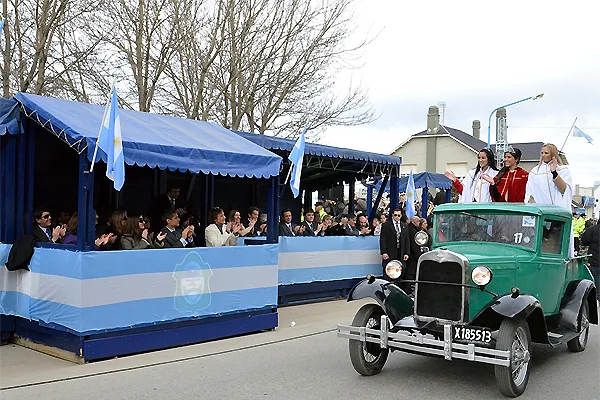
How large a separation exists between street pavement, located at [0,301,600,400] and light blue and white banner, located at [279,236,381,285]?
2723 millimetres

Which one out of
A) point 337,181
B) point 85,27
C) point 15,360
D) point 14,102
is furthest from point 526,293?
point 85,27

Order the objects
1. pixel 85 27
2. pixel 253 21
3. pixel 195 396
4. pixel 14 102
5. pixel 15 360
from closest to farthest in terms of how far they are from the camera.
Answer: pixel 195 396 → pixel 15 360 → pixel 14 102 → pixel 85 27 → pixel 253 21

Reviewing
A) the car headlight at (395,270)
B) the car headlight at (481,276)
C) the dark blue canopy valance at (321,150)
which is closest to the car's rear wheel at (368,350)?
the car headlight at (395,270)

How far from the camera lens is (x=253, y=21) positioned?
1772 centimetres

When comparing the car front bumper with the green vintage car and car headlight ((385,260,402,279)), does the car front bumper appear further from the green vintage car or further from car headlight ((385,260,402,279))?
car headlight ((385,260,402,279))

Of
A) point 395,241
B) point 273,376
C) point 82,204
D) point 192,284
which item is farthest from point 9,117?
point 395,241

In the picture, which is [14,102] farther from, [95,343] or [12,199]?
[95,343]

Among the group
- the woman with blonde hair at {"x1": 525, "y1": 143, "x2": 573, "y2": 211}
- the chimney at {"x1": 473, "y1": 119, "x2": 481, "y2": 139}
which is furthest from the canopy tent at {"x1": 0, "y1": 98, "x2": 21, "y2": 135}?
the chimney at {"x1": 473, "y1": 119, "x2": 481, "y2": 139}

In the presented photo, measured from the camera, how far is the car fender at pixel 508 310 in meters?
5.64

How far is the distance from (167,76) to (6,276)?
11.5m

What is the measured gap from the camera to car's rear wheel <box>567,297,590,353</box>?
7.62 m

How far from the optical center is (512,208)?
6820 mm

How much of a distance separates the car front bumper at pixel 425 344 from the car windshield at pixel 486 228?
155 cm

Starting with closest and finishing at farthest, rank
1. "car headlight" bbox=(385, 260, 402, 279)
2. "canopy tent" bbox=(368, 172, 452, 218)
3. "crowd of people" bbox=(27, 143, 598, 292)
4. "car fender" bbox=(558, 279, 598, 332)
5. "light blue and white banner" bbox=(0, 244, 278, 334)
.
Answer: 1. "car headlight" bbox=(385, 260, 402, 279)
2. "light blue and white banner" bbox=(0, 244, 278, 334)
3. "car fender" bbox=(558, 279, 598, 332)
4. "crowd of people" bbox=(27, 143, 598, 292)
5. "canopy tent" bbox=(368, 172, 452, 218)
